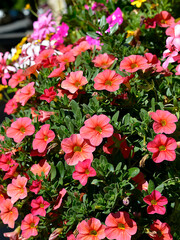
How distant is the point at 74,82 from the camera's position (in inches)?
49.1

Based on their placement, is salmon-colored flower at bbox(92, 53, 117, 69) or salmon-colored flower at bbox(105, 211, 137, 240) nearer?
salmon-colored flower at bbox(105, 211, 137, 240)

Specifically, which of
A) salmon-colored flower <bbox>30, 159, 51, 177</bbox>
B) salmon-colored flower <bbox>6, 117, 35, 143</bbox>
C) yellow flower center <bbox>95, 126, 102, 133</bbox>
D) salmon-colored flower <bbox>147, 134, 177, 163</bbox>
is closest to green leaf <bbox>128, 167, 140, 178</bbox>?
salmon-colored flower <bbox>147, 134, 177, 163</bbox>

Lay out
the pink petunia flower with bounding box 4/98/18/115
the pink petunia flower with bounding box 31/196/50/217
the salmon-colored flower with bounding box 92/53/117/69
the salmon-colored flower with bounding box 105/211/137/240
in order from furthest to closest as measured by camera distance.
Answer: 1. the pink petunia flower with bounding box 4/98/18/115
2. the salmon-colored flower with bounding box 92/53/117/69
3. the pink petunia flower with bounding box 31/196/50/217
4. the salmon-colored flower with bounding box 105/211/137/240

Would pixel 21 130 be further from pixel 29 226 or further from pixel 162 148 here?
pixel 162 148

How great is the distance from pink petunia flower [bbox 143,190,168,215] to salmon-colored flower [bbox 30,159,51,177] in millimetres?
405

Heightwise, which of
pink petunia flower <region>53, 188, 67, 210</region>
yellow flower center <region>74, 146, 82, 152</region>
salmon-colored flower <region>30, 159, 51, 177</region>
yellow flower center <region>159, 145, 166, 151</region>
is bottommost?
pink petunia flower <region>53, 188, 67, 210</region>

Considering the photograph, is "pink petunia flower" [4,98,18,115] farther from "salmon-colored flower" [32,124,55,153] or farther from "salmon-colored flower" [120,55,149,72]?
"salmon-colored flower" [120,55,149,72]

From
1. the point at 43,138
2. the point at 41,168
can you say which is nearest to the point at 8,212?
the point at 41,168

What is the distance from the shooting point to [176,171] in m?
1.18

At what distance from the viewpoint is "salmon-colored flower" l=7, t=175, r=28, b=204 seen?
117cm

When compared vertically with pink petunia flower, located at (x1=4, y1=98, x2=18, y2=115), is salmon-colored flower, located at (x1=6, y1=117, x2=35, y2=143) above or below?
above

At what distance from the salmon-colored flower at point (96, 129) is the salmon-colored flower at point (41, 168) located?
24cm

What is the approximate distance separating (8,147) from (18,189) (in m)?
0.22

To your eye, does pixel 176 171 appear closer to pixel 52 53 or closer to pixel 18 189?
pixel 18 189
